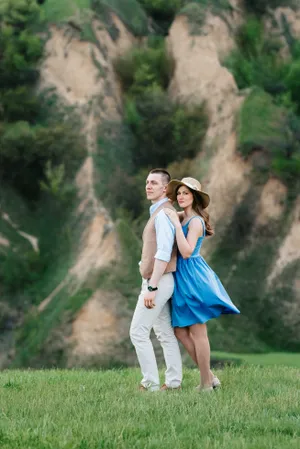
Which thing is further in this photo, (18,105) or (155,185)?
(18,105)

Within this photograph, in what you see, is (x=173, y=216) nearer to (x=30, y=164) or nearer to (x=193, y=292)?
(x=193, y=292)

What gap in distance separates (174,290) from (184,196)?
0.92m

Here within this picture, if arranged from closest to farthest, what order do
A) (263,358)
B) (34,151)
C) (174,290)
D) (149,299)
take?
(149,299) < (174,290) < (263,358) < (34,151)

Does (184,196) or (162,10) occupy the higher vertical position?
(162,10)

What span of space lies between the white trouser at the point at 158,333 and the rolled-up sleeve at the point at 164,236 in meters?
0.31

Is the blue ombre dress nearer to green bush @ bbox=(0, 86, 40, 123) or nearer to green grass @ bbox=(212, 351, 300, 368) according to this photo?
green grass @ bbox=(212, 351, 300, 368)

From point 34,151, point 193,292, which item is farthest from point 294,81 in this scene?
point 193,292

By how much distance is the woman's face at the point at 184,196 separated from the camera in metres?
9.18

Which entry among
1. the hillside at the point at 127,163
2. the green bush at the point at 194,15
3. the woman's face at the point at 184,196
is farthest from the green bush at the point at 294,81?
the woman's face at the point at 184,196

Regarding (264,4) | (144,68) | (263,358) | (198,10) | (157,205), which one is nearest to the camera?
Answer: (157,205)

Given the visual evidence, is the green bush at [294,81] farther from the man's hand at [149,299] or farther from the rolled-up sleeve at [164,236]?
the man's hand at [149,299]

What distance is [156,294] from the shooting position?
8.96 meters

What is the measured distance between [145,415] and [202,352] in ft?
5.85

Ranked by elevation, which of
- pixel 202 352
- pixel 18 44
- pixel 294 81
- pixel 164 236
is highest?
pixel 18 44
